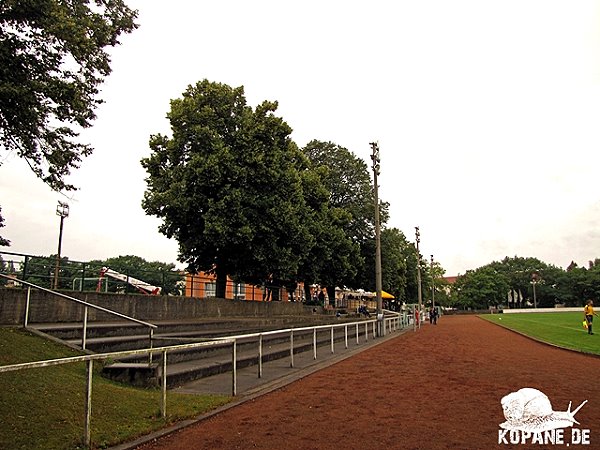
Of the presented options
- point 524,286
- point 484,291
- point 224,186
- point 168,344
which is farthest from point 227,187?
point 524,286

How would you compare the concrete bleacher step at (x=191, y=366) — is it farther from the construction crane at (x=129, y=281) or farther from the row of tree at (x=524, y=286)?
the row of tree at (x=524, y=286)

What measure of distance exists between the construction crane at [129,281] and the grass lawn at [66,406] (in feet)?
28.6

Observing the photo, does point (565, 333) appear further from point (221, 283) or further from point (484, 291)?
point (484, 291)

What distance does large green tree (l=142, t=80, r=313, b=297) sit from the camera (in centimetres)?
2170

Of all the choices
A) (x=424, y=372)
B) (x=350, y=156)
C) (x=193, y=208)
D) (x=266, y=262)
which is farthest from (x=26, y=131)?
(x=350, y=156)

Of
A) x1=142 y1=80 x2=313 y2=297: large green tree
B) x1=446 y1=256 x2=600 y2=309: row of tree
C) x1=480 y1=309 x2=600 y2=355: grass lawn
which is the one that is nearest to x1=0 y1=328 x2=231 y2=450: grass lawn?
x1=142 y1=80 x2=313 y2=297: large green tree

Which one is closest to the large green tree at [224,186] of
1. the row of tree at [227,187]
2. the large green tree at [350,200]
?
the row of tree at [227,187]

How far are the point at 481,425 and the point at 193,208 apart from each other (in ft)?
57.3

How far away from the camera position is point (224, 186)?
22.1 meters

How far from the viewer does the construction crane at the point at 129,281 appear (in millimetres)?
17469

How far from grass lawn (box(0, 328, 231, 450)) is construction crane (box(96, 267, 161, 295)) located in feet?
28.6

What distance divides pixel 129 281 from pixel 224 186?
598cm

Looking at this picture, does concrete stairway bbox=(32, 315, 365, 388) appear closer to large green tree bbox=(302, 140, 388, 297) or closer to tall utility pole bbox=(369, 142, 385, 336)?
tall utility pole bbox=(369, 142, 385, 336)

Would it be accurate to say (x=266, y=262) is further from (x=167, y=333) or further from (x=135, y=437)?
(x=135, y=437)
